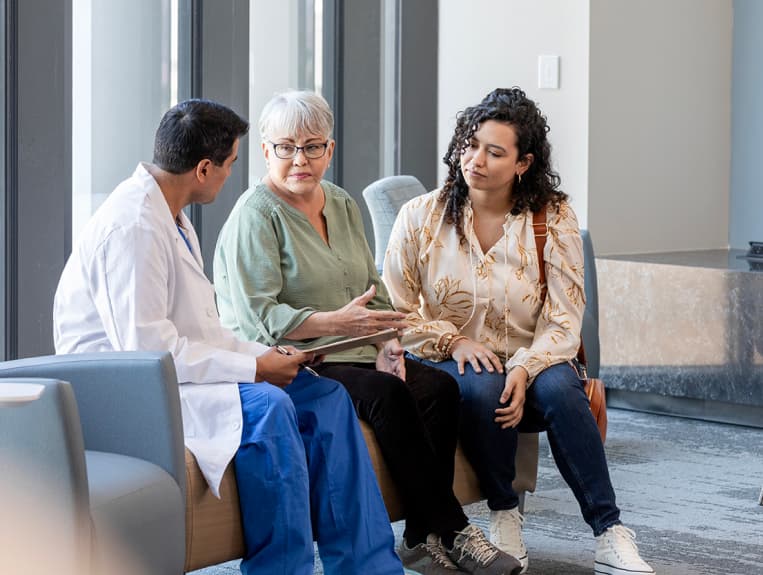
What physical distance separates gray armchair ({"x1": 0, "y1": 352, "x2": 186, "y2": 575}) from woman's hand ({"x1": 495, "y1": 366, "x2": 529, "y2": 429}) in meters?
0.85

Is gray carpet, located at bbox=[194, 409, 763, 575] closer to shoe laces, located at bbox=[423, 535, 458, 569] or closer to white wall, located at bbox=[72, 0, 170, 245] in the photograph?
shoe laces, located at bbox=[423, 535, 458, 569]

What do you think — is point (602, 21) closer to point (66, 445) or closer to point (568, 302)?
point (568, 302)

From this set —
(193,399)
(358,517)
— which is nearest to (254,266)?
(193,399)

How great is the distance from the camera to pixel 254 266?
2566 mm

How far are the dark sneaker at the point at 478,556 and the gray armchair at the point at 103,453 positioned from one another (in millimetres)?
721

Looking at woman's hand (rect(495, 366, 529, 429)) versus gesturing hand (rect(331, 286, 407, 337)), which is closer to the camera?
gesturing hand (rect(331, 286, 407, 337))

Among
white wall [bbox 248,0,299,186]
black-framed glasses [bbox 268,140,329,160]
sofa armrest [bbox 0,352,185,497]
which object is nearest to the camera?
sofa armrest [bbox 0,352,185,497]

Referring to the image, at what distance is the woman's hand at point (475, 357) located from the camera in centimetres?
277

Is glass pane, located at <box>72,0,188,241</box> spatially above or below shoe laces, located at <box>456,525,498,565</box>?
above

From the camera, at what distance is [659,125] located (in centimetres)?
501

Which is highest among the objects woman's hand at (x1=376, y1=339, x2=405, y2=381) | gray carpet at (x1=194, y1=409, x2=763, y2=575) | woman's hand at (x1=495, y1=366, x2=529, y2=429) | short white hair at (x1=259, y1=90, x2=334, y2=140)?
short white hair at (x1=259, y1=90, x2=334, y2=140)

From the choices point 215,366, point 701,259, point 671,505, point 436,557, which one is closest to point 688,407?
point 701,259

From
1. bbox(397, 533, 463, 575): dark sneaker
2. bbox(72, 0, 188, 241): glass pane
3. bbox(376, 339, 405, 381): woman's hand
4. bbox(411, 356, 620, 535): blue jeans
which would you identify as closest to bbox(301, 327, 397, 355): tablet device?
bbox(376, 339, 405, 381): woman's hand

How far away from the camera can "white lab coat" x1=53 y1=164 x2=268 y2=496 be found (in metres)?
2.17
